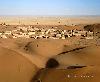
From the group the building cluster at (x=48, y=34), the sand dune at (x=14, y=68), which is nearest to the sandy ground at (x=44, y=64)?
the sand dune at (x=14, y=68)

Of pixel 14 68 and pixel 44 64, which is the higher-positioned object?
pixel 14 68

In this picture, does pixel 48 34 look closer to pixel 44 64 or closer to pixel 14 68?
pixel 44 64

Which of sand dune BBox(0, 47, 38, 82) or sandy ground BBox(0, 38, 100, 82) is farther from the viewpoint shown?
sand dune BBox(0, 47, 38, 82)

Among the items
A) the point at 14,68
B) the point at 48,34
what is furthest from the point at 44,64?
the point at 48,34

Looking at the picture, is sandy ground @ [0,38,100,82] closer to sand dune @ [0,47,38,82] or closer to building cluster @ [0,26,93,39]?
sand dune @ [0,47,38,82]

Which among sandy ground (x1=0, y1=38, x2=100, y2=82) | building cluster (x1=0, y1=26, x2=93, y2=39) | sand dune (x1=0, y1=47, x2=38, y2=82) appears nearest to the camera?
sandy ground (x1=0, y1=38, x2=100, y2=82)

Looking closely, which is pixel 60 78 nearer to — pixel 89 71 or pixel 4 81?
pixel 89 71

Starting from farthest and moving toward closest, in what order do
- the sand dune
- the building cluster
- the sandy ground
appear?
the building cluster
the sand dune
the sandy ground

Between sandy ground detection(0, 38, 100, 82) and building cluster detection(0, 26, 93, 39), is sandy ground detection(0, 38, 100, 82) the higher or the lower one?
the higher one

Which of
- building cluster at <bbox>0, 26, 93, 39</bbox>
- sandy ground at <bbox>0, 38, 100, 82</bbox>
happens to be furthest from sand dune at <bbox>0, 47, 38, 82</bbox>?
building cluster at <bbox>0, 26, 93, 39</bbox>

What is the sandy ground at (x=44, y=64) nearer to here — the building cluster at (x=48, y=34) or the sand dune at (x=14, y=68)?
the sand dune at (x=14, y=68)

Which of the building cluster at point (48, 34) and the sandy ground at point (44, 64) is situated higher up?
the sandy ground at point (44, 64)
